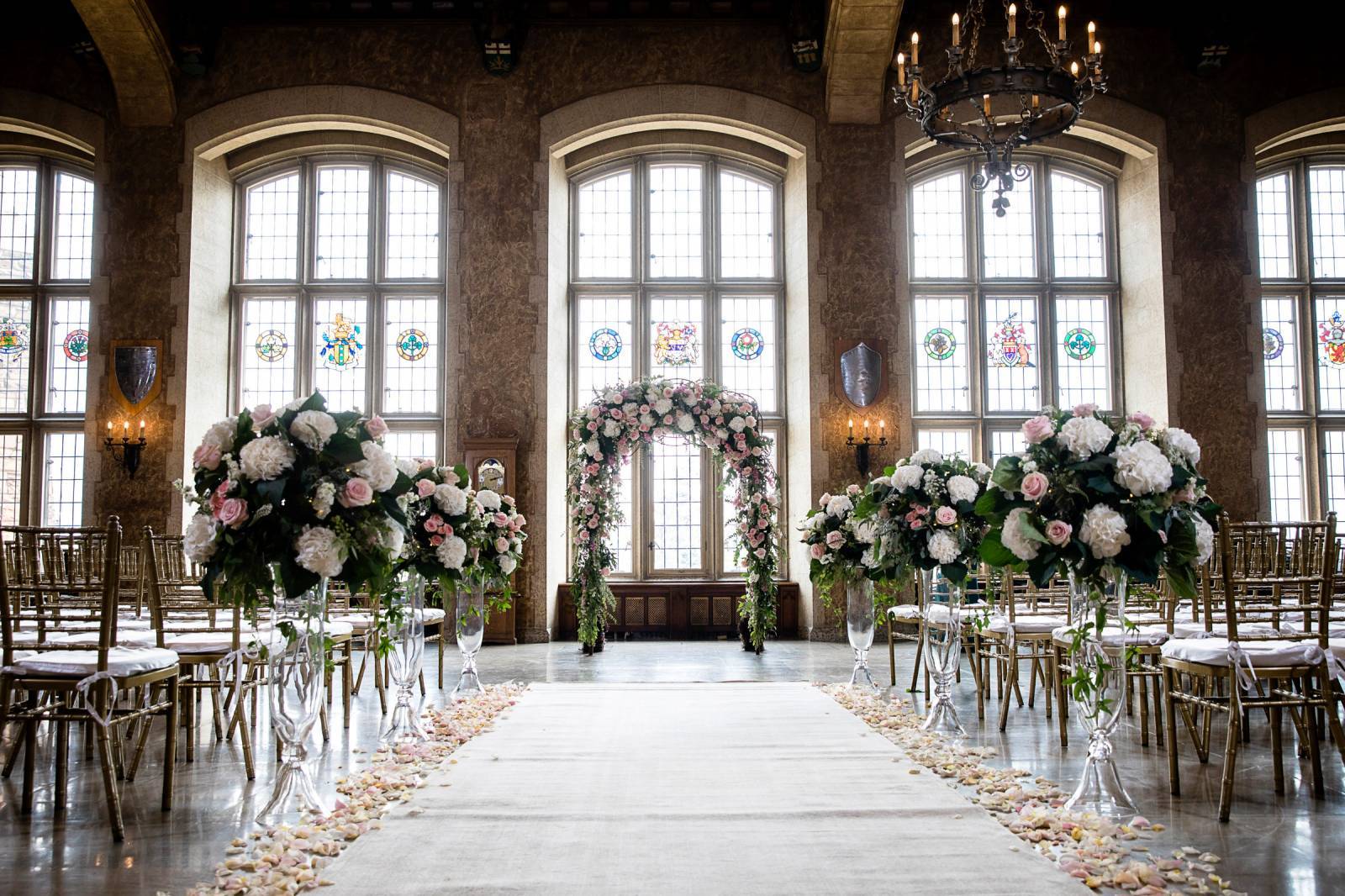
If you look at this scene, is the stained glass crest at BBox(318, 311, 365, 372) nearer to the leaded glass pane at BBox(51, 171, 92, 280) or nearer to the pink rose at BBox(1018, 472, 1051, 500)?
the leaded glass pane at BBox(51, 171, 92, 280)

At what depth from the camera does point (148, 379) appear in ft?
32.0

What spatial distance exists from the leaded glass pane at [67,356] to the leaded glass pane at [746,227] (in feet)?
22.3

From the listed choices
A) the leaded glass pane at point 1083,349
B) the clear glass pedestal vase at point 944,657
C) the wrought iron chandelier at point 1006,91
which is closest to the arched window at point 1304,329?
the leaded glass pane at point 1083,349

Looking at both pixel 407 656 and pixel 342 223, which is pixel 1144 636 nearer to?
pixel 407 656

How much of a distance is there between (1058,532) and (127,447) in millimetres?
9094

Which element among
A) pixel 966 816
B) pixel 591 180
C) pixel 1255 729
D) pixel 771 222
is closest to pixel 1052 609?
pixel 1255 729

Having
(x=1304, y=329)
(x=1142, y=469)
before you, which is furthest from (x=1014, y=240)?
(x=1142, y=469)

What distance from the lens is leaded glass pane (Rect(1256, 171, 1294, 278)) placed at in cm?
1078

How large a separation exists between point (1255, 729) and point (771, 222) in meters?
→ 7.18

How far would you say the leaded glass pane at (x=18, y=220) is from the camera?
10.7 meters

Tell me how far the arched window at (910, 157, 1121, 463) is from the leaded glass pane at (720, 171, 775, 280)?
1548 millimetres

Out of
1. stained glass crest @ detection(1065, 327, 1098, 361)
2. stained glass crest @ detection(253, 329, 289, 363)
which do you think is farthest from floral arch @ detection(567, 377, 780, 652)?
stained glass crest @ detection(1065, 327, 1098, 361)

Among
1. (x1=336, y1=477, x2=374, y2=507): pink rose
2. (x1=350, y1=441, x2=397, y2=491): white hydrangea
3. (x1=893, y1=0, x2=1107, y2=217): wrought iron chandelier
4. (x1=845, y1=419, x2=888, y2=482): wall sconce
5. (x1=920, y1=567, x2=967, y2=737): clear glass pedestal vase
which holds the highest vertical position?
(x1=893, y1=0, x2=1107, y2=217): wrought iron chandelier

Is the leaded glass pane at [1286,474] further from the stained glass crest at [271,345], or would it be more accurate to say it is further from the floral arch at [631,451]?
the stained glass crest at [271,345]
